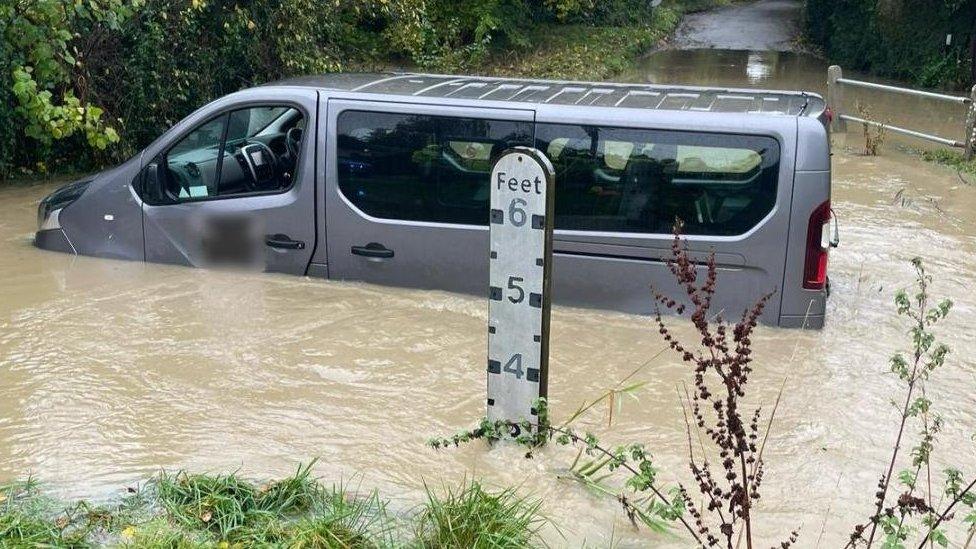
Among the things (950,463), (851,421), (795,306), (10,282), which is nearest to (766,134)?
(795,306)

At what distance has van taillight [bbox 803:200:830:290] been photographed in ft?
21.5

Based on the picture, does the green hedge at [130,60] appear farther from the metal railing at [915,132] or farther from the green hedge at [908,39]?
the green hedge at [908,39]

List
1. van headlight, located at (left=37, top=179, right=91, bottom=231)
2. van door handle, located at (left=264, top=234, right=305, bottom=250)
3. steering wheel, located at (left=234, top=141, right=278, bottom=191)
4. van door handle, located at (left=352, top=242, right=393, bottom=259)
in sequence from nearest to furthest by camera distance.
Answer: van door handle, located at (left=352, top=242, right=393, bottom=259) < van door handle, located at (left=264, top=234, right=305, bottom=250) < steering wheel, located at (left=234, top=141, right=278, bottom=191) < van headlight, located at (left=37, top=179, right=91, bottom=231)

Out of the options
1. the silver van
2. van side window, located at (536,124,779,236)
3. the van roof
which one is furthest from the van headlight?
van side window, located at (536,124,779,236)

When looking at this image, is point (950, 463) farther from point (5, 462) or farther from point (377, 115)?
point (5, 462)

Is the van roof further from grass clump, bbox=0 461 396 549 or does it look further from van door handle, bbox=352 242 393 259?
grass clump, bbox=0 461 396 549

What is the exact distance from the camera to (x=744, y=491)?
12.2 feet

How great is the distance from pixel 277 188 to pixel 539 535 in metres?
4.03

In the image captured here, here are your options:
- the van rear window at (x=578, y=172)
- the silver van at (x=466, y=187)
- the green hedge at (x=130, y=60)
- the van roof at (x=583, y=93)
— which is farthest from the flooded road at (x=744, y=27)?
the van rear window at (x=578, y=172)

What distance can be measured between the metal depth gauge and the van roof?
2368mm

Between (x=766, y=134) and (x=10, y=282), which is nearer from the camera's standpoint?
(x=766, y=134)

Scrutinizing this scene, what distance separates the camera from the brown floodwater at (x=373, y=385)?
5.09 metres

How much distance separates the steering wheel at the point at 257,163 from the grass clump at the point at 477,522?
3.84 m

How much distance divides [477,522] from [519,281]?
1.23m
